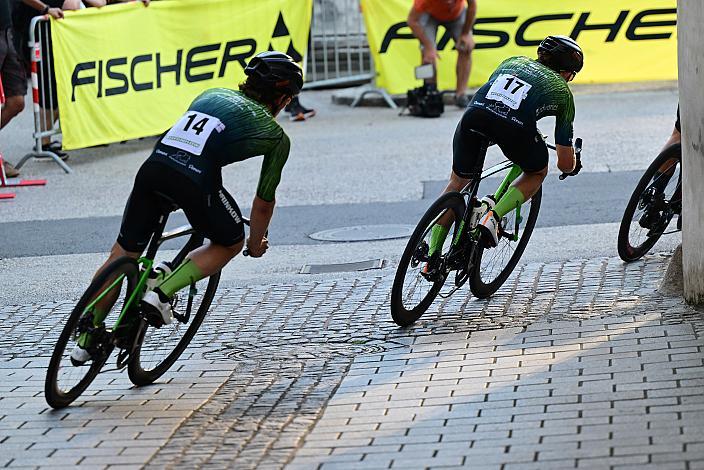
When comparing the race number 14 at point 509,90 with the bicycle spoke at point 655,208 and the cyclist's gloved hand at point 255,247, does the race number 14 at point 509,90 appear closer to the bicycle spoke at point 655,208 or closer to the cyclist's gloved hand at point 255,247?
the bicycle spoke at point 655,208

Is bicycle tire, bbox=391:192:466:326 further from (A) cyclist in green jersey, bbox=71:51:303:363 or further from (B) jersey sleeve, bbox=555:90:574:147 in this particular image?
(A) cyclist in green jersey, bbox=71:51:303:363

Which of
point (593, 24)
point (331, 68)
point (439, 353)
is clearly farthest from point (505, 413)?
point (331, 68)

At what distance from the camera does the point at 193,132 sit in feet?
19.9

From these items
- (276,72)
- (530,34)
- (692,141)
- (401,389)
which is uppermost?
(276,72)

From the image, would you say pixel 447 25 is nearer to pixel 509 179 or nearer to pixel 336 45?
pixel 336 45

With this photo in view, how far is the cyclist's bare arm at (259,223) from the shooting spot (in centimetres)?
618

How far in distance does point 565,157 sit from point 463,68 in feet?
30.7

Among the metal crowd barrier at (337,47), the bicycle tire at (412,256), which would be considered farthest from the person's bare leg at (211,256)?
the metal crowd barrier at (337,47)

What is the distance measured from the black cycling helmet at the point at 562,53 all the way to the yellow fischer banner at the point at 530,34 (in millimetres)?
9839

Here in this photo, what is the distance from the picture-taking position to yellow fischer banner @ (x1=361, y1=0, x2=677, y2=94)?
679 inches

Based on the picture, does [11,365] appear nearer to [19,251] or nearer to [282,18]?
[19,251]

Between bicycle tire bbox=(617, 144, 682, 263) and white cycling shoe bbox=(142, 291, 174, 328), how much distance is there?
3364 mm

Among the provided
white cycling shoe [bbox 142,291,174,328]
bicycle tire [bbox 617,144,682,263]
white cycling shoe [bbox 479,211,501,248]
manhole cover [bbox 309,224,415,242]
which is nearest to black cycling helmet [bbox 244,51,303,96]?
white cycling shoe [bbox 142,291,174,328]

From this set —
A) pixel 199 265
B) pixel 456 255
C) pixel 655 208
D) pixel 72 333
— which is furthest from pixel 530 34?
pixel 72 333
